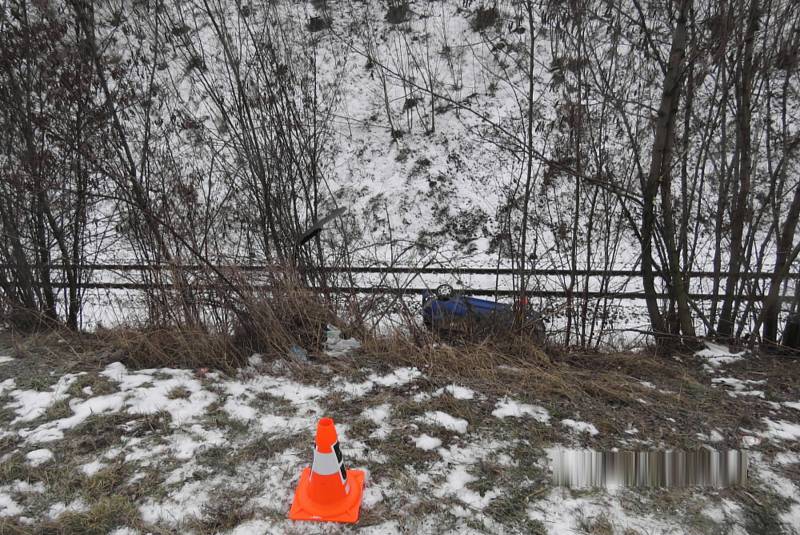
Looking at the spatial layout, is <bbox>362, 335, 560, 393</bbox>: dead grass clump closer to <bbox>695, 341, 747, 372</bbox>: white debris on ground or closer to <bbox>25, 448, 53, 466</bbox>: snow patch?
<bbox>695, 341, 747, 372</bbox>: white debris on ground

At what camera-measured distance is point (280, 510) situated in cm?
210

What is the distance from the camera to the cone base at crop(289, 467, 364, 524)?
2027 millimetres

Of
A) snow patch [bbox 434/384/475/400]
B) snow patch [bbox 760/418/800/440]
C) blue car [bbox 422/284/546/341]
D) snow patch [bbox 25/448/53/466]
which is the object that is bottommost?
snow patch [bbox 760/418/800/440]

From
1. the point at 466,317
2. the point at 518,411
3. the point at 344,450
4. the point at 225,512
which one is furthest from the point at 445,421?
the point at 466,317

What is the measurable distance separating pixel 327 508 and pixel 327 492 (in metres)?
0.07

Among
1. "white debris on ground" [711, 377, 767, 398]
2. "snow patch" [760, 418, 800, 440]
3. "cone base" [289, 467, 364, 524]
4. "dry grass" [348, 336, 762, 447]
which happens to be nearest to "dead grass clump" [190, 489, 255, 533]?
"cone base" [289, 467, 364, 524]

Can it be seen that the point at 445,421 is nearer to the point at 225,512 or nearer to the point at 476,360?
the point at 476,360

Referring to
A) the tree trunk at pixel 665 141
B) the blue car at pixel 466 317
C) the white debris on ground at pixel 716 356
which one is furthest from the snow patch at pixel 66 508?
the tree trunk at pixel 665 141

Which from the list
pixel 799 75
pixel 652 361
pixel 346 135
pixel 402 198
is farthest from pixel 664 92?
pixel 346 135

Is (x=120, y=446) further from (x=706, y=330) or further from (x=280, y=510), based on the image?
(x=706, y=330)

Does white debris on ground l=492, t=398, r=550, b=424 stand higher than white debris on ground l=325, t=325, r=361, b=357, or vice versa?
white debris on ground l=325, t=325, r=361, b=357

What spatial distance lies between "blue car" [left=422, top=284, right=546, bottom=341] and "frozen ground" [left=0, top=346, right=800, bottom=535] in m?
0.87

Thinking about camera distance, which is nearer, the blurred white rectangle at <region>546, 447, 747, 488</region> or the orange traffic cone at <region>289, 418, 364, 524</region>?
the orange traffic cone at <region>289, 418, 364, 524</region>

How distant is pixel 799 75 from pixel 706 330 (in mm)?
2485
